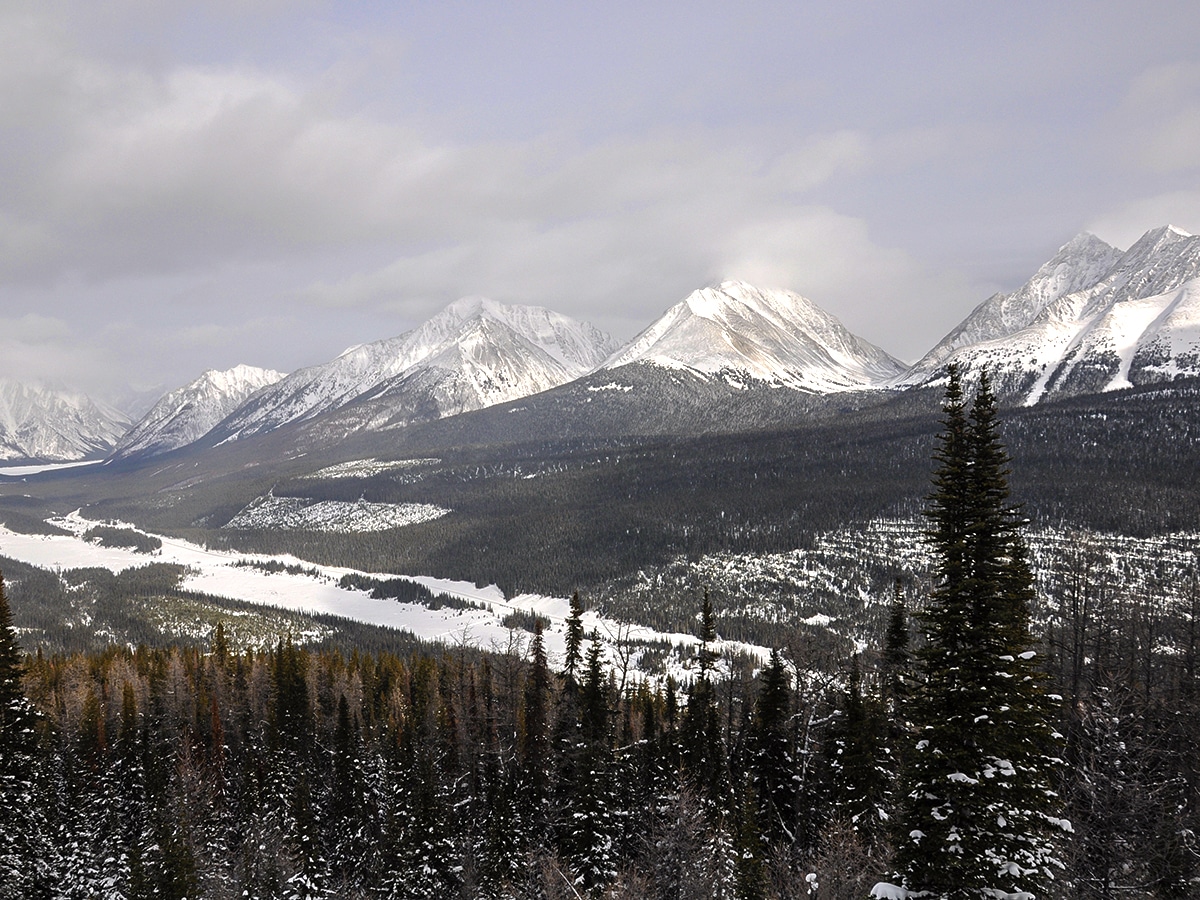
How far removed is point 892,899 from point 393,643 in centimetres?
15708

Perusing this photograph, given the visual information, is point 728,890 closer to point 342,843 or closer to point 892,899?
point 892,899

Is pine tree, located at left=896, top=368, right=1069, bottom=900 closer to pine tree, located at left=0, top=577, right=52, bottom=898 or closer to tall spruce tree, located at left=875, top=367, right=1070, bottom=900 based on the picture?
tall spruce tree, located at left=875, top=367, right=1070, bottom=900

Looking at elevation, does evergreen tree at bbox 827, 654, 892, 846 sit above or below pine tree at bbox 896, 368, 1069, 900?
below

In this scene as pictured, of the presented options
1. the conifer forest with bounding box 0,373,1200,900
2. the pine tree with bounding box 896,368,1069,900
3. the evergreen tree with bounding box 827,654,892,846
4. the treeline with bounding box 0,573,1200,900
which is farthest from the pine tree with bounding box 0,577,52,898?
the evergreen tree with bounding box 827,654,892,846

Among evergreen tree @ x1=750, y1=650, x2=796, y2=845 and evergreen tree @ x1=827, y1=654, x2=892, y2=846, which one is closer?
evergreen tree @ x1=827, y1=654, x2=892, y2=846

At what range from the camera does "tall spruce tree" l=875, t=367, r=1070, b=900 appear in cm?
1805

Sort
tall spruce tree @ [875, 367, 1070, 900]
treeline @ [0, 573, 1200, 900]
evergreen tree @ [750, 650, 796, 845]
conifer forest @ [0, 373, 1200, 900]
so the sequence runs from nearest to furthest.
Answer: tall spruce tree @ [875, 367, 1070, 900], conifer forest @ [0, 373, 1200, 900], treeline @ [0, 573, 1200, 900], evergreen tree @ [750, 650, 796, 845]

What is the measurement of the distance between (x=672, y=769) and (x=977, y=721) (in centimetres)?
4448

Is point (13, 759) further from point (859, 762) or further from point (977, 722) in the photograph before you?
point (859, 762)

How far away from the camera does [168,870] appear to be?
4634cm

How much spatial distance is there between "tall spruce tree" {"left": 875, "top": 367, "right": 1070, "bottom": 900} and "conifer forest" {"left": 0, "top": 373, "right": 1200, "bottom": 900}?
3.2 inches

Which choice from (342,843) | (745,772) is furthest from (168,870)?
(745,772)

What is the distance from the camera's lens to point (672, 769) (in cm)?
5856

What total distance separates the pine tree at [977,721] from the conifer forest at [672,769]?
2.8 inches
